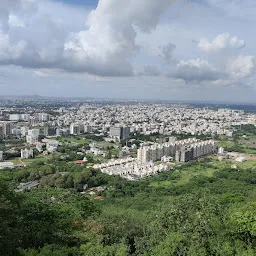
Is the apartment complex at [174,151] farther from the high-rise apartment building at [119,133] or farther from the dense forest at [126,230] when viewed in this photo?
the dense forest at [126,230]

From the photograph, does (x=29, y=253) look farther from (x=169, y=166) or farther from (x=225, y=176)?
(x=169, y=166)

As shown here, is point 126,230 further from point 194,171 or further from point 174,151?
point 174,151

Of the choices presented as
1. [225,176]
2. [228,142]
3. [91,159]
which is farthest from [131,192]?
[228,142]

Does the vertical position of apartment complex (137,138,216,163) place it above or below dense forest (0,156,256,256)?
below

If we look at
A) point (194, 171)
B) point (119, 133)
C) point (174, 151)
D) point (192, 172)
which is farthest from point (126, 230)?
point (119, 133)

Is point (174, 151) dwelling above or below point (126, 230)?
below

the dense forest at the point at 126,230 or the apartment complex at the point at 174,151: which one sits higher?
the dense forest at the point at 126,230

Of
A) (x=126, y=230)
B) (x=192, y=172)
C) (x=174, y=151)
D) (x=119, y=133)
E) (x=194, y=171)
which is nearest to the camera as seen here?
(x=126, y=230)

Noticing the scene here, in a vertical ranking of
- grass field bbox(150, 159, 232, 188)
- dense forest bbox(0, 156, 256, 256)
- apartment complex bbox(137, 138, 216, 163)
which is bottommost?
grass field bbox(150, 159, 232, 188)

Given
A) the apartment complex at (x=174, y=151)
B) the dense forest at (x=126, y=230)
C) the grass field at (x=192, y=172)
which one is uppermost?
the dense forest at (x=126, y=230)

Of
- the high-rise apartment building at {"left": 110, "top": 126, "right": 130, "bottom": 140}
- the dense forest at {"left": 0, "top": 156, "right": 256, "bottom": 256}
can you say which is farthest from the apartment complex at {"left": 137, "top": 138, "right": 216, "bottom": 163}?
the dense forest at {"left": 0, "top": 156, "right": 256, "bottom": 256}

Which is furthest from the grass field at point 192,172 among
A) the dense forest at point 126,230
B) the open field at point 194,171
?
the dense forest at point 126,230

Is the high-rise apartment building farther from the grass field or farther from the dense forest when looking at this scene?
the dense forest
